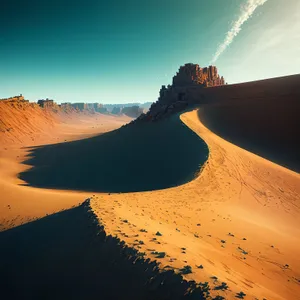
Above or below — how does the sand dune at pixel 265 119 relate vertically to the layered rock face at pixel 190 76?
below

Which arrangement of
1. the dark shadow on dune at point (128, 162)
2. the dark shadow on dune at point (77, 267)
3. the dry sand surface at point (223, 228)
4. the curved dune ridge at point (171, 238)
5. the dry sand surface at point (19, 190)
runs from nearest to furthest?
the dark shadow on dune at point (77, 267) → the curved dune ridge at point (171, 238) → the dry sand surface at point (223, 228) → the dry sand surface at point (19, 190) → the dark shadow on dune at point (128, 162)

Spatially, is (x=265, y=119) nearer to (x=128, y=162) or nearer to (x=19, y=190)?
(x=128, y=162)

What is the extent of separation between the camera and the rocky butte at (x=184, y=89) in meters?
44.2

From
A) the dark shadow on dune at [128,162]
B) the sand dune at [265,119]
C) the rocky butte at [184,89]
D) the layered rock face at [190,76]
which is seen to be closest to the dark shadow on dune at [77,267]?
the dark shadow on dune at [128,162]

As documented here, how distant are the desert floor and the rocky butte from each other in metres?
29.3

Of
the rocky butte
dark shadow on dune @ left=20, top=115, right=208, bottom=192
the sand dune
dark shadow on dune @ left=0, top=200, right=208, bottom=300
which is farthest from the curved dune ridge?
the rocky butte

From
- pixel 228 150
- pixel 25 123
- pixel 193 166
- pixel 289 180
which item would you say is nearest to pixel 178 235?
pixel 193 166

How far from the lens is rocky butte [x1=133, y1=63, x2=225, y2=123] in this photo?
44250 millimetres

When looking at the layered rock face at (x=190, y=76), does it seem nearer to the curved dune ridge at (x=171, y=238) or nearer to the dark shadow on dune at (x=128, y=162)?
the dark shadow on dune at (x=128, y=162)

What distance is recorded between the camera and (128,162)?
1006 inches

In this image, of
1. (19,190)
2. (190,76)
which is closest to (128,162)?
(19,190)

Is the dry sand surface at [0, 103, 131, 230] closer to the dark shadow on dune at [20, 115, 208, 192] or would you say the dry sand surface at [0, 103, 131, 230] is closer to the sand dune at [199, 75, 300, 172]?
the dark shadow on dune at [20, 115, 208, 192]

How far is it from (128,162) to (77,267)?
19756 millimetres

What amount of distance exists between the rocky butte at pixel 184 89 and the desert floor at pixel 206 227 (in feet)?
Answer: 96.2
